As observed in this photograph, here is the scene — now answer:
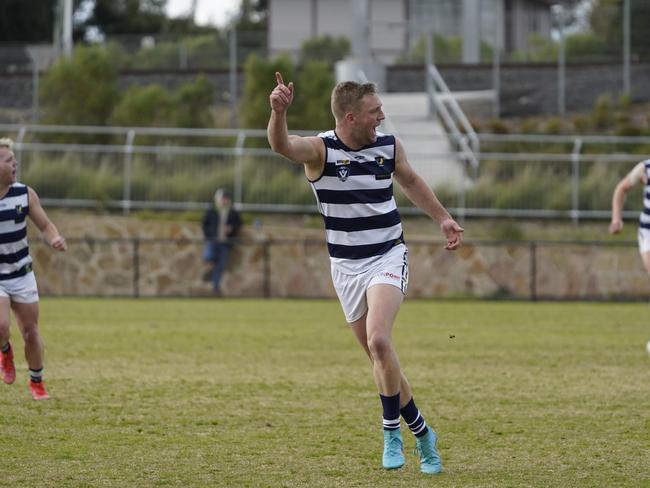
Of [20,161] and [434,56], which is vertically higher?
[434,56]

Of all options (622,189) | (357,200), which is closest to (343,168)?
(357,200)

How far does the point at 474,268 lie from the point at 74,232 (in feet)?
26.5

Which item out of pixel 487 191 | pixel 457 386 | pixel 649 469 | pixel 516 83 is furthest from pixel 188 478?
pixel 516 83

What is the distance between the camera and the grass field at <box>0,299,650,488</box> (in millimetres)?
7188

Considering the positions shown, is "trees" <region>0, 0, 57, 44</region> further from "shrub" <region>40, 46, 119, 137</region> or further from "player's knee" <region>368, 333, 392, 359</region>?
"player's knee" <region>368, 333, 392, 359</region>

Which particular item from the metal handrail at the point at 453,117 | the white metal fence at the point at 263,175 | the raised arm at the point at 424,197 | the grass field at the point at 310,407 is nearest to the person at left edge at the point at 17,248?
the grass field at the point at 310,407

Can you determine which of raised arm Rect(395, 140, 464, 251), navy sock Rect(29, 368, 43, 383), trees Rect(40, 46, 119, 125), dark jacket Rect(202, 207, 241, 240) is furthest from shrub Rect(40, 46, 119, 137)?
raised arm Rect(395, 140, 464, 251)

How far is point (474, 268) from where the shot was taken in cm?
2470

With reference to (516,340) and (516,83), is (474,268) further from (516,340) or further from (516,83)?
(516,83)

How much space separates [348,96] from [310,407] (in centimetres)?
322

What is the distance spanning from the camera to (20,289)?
384 inches

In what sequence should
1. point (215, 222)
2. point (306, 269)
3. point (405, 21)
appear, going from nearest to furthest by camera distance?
point (306, 269) < point (215, 222) < point (405, 21)

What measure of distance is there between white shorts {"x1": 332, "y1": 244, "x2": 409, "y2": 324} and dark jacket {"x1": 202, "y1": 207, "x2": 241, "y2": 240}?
58.4ft

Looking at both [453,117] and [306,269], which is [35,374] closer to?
[306,269]
